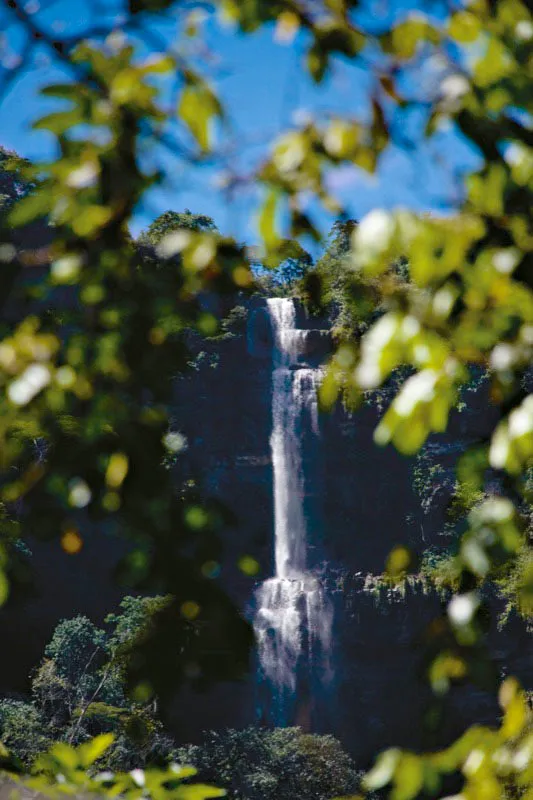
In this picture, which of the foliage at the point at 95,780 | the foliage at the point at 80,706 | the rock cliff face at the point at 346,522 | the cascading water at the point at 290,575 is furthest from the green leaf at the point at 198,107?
the cascading water at the point at 290,575

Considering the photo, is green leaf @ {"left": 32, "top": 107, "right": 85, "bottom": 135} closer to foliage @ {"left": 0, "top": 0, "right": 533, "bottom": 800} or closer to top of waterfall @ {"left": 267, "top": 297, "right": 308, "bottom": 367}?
foliage @ {"left": 0, "top": 0, "right": 533, "bottom": 800}

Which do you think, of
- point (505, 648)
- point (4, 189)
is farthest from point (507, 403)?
point (4, 189)

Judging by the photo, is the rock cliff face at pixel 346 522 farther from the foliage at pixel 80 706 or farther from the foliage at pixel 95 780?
the foliage at pixel 95 780

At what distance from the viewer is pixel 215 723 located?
1814cm

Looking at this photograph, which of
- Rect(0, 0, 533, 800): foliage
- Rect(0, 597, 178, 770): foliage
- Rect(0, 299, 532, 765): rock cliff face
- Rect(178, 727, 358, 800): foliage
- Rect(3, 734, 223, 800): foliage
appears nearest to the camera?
Rect(0, 0, 533, 800): foliage

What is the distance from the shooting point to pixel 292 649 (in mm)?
18203

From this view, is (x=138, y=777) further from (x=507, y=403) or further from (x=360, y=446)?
(x=360, y=446)

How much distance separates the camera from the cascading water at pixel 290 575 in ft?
59.6

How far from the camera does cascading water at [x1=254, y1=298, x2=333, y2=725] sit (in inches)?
715

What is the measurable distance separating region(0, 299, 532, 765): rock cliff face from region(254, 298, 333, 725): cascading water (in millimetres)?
196

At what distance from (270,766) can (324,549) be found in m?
6.27

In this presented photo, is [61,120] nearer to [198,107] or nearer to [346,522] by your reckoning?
[198,107]

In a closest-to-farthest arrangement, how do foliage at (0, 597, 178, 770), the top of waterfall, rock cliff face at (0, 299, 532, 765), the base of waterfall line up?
foliage at (0, 597, 178, 770), rock cliff face at (0, 299, 532, 765), the base of waterfall, the top of waterfall

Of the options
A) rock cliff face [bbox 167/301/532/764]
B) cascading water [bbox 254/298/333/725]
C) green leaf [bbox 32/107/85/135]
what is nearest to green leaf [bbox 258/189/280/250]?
green leaf [bbox 32/107/85/135]
